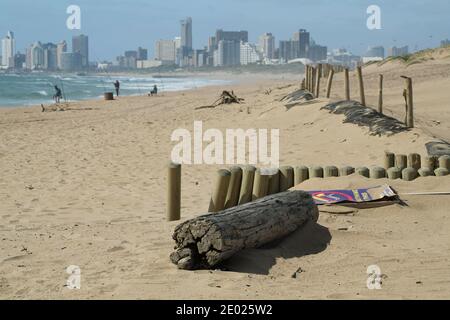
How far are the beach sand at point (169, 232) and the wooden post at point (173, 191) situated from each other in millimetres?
210

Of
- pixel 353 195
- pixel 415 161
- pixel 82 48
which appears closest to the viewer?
pixel 353 195

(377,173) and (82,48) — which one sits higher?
(82,48)

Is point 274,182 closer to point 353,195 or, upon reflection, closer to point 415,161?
point 353,195

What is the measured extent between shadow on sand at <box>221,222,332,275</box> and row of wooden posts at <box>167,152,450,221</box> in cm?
105

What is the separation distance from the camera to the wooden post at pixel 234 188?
6918 mm

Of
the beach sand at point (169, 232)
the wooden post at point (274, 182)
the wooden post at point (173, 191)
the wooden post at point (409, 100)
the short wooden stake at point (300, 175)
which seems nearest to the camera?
the beach sand at point (169, 232)

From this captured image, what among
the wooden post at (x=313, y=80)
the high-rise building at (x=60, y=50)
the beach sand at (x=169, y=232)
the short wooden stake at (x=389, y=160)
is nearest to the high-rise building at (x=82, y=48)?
the high-rise building at (x=60, y=50)

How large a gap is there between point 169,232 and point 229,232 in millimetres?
1365

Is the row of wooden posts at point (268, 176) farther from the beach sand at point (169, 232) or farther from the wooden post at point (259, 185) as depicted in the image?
the beach sand at point (169, 232)

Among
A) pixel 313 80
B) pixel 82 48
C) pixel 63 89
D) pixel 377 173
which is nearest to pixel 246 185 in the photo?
pixel 377 173

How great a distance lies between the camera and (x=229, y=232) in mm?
5180

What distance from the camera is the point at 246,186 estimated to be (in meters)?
7.00

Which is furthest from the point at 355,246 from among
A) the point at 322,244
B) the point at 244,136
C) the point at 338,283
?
the point at 244,136
